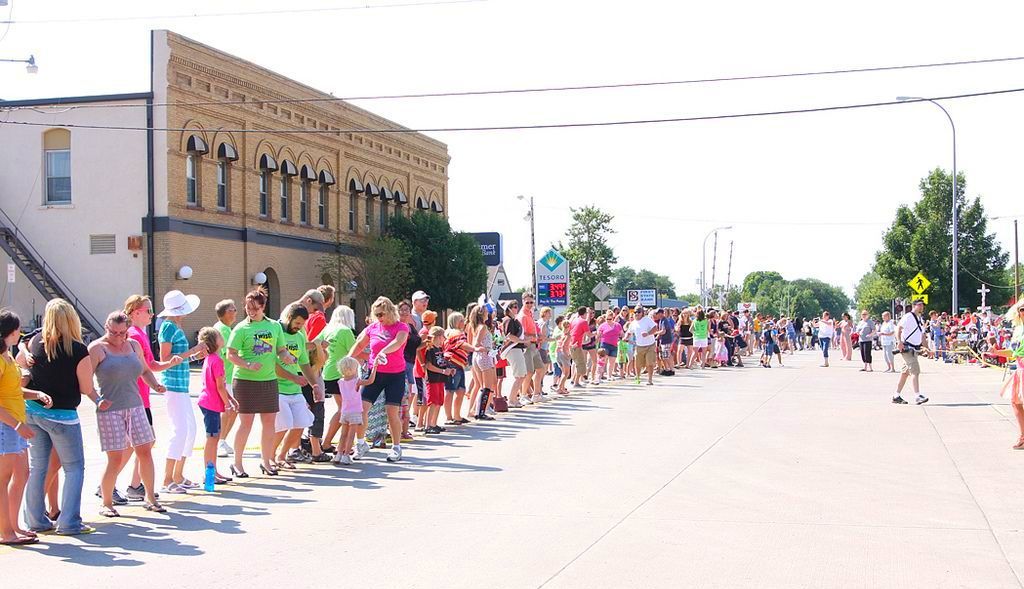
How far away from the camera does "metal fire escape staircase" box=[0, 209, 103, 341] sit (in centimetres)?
3325

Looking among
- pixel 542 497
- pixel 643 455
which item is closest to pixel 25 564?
pixel 542 497

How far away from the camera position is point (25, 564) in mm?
7527

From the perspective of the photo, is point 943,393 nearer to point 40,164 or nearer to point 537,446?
point 537,446

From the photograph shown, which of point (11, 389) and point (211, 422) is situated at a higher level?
point (11, 389)

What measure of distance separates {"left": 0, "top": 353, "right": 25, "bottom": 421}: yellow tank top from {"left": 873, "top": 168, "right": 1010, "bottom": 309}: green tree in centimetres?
5447

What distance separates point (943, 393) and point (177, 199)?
23.1 m

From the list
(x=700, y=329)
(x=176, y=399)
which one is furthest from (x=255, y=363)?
(x=700, y=329)

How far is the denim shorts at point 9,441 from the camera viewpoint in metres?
8.02

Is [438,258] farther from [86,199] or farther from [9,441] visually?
[9,441]

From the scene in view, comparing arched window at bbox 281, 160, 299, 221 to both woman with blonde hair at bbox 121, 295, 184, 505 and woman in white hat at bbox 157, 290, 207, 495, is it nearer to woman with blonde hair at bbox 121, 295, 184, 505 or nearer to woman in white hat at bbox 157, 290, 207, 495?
woman in white hat at bbox 157, 290, 207, 495

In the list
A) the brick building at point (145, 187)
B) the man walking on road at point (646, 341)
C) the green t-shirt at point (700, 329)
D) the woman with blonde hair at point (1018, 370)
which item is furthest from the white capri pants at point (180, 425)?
the green t-shirt at point (700, 329)

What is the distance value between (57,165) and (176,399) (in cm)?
2712

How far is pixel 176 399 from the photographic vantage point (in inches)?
406

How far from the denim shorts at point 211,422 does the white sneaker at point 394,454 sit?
2.25 m
